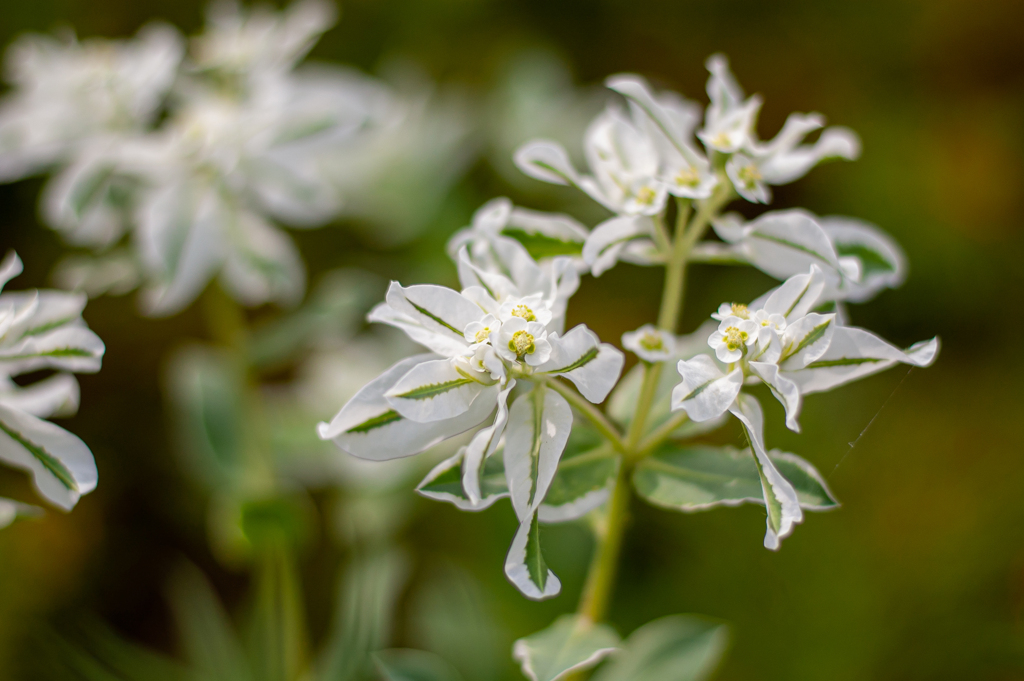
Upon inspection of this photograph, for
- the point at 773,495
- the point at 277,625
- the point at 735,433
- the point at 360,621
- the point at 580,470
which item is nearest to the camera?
the point at 773,495

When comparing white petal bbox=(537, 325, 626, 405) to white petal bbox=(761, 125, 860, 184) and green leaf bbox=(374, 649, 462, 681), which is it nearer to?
white petal bbox=(761, 125, 860, 184)

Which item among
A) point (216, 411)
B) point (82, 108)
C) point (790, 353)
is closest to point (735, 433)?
point (216, 411)

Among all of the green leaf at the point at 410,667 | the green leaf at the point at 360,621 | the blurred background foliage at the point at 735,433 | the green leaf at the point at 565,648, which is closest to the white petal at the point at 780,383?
the green leaf at the point at 565,648

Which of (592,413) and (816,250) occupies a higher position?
(816,250)

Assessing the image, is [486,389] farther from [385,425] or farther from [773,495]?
[773,495]

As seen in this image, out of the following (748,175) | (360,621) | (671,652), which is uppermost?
(748,175)

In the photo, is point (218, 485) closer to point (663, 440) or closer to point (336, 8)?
point (663, 440)
